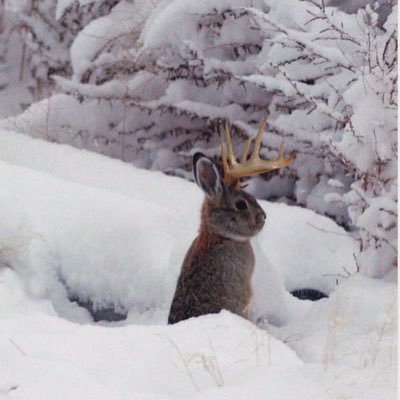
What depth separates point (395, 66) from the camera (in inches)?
155

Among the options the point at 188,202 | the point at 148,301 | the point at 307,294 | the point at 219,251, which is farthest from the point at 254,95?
the point at 219,251

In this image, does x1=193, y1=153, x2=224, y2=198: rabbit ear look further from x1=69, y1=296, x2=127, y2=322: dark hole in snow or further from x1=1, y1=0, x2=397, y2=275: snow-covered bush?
x1=69, y1=296, x2=127, y2=322: dark hole in snow

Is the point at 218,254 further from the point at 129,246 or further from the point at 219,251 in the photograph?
the point at 129,246

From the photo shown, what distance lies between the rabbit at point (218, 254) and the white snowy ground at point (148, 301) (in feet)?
0.89

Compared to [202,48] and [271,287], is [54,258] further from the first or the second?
[202,48]

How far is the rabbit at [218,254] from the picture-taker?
4250mm

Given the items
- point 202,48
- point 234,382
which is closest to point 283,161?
point 234,382

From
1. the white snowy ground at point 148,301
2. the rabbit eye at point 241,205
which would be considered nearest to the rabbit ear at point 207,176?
the rabbit eye at point 241,205

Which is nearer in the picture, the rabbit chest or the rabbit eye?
the rabbit chest

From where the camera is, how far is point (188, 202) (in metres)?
→ 5.53

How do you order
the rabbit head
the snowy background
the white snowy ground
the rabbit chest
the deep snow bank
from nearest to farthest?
the white snowy ground, the snowy background, the rabbit chest, the rabbit head, the deep snow bank

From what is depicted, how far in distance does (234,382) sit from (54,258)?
7.73ft

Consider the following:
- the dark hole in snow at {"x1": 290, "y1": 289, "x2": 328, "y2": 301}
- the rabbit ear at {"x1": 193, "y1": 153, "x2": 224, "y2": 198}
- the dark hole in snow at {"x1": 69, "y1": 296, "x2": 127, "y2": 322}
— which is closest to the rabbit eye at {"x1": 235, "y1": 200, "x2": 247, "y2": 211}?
the rabbit ear at {"x1": 193, "y1": 153, "x2": 224, "y2": 198}

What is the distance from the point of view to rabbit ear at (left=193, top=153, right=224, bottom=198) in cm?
429
